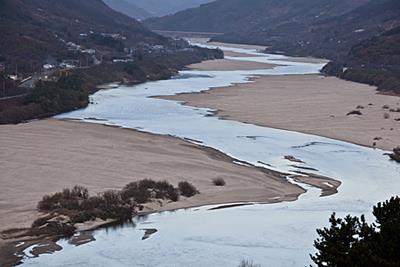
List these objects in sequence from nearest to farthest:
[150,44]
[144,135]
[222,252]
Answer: [222,252] → [144,135] → [150,44]

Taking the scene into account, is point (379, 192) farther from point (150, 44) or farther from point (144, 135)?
point (150, 44)

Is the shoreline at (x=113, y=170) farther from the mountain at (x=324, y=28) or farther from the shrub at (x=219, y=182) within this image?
the mountain at (x=324, y=28)

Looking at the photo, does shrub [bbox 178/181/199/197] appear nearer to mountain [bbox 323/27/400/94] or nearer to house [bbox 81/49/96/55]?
mountain [bbox 323/27/400/94]

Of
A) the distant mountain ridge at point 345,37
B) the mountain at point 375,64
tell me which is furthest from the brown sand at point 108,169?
the mountain at point 375,64

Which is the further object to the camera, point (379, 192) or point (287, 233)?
point (379, 192)

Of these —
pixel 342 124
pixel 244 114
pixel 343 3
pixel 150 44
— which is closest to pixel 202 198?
pixel 342 124

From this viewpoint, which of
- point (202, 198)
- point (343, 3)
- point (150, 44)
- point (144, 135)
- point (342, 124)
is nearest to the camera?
point (202, 198)
